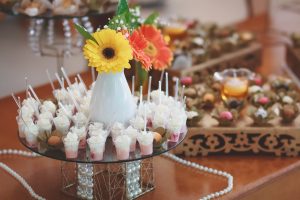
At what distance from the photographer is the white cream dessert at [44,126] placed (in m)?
1.21

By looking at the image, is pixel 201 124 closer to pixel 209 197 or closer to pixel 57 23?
pixel 209 197

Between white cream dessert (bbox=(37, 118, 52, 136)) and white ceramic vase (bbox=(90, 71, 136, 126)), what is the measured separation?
8 centimetres

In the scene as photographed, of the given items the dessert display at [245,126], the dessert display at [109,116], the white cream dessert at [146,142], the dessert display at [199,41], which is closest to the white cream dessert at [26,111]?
the dessert display at [109,116]

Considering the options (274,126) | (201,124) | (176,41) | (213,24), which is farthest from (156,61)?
(213,24)

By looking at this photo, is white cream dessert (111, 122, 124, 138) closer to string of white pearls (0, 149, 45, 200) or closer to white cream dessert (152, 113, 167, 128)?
white cream dessert (152, 113, 167, 128)

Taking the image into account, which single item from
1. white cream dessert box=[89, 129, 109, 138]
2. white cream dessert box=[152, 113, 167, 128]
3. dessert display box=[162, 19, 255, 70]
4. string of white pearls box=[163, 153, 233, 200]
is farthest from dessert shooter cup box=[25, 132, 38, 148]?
dessert display box=[162, 19, 255, 70]

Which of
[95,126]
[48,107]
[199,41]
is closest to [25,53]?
[199,41]

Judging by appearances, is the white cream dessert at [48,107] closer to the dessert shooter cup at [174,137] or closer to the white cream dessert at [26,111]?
the white cream dessert at [26,111]

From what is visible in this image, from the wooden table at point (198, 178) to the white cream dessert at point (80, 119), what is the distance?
180 millimetres

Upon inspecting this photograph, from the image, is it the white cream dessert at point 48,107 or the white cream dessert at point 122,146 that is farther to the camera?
the white cream dessert at point 48,107

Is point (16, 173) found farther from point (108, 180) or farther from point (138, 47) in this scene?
point (138, 47)

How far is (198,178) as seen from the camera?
1422mm

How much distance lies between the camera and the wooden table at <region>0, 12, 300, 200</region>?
136 cm

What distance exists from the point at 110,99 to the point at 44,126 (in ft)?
0.42
